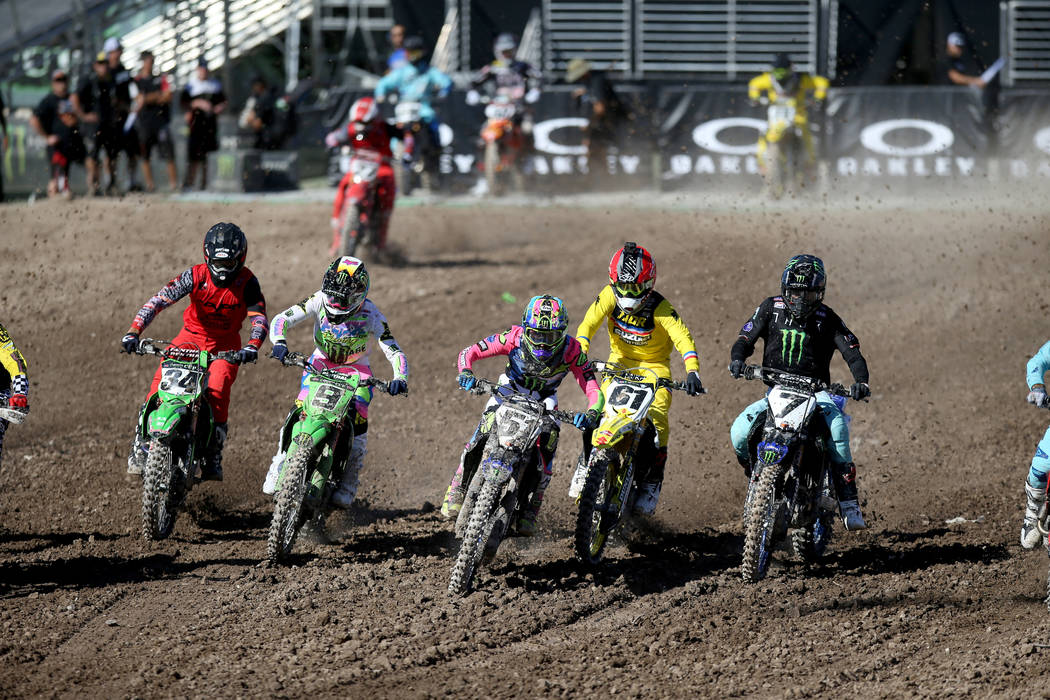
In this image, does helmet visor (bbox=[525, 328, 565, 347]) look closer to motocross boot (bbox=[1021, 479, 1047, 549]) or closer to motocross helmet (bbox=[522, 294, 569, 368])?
motocross helmet (bbox=[522, 294, 569, 368])

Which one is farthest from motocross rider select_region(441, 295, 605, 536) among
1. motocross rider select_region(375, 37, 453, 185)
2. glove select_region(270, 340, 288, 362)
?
motocross rider select_region(375, 37, 453, 185)

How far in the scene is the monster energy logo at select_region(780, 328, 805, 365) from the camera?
29.2ft

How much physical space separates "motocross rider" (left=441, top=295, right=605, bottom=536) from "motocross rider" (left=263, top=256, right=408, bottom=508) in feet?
2.17

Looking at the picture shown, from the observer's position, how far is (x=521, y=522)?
8570 millimetres

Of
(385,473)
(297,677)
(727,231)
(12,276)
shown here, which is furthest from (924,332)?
(12,276)

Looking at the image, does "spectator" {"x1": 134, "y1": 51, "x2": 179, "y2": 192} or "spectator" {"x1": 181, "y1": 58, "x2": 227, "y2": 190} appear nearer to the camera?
"spectator" {"x1": 134, "y1": 51, "x2": 179, "y2": 192}

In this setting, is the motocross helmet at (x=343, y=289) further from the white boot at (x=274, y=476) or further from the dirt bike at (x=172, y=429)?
the white boot at (x=274, y=476)

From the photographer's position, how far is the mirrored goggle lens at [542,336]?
857cm

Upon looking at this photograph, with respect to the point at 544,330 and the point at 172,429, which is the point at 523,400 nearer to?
the point at 544,330

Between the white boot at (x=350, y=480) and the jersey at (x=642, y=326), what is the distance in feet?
6.12

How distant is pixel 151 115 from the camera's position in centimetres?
2214

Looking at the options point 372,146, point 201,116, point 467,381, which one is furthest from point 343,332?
point 201,116

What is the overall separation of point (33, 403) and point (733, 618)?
8349mm

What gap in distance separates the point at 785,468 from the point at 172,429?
4254 mm
